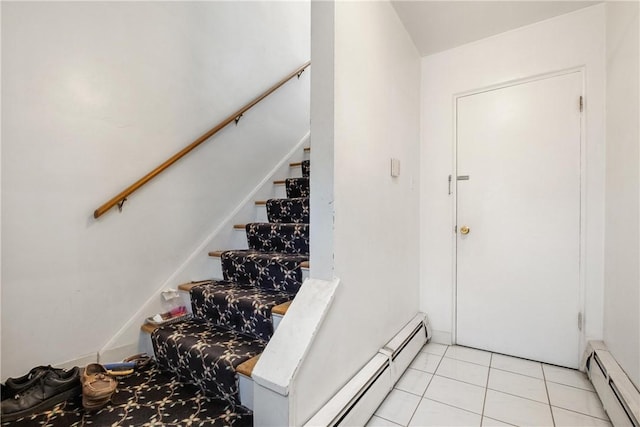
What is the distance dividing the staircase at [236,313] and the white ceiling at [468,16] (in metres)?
1.46

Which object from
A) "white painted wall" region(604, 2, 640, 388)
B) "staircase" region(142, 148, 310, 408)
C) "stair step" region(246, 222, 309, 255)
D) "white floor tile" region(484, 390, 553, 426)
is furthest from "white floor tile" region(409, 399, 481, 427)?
"stair step" region(246, 222, 309, 255)

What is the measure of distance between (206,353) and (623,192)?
2.28 metres

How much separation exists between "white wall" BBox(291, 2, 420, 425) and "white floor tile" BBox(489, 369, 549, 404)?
2.05ft

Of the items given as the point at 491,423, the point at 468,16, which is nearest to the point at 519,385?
the point at 491,423

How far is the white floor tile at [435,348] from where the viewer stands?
2.18 m

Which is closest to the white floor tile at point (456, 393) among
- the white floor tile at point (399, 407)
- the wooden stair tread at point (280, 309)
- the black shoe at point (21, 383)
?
the white floor tile at point (399, 407)

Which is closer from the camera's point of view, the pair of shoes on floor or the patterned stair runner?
the pair of shoes on floor

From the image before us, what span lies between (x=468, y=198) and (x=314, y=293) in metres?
1.60

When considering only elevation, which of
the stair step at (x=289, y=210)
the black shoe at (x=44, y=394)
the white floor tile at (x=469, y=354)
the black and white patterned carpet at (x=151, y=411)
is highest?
the stair step at (x=289, y=210)

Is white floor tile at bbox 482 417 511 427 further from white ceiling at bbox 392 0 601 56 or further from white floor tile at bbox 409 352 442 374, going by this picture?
white ceiling at bbox 392 0 601 56

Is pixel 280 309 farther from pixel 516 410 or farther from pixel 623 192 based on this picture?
pixel 623 192

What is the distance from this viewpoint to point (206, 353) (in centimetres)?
140

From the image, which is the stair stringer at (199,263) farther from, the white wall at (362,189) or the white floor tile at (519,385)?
the white floor tile at (519,385)

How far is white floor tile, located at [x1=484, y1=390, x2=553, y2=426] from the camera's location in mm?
1433
